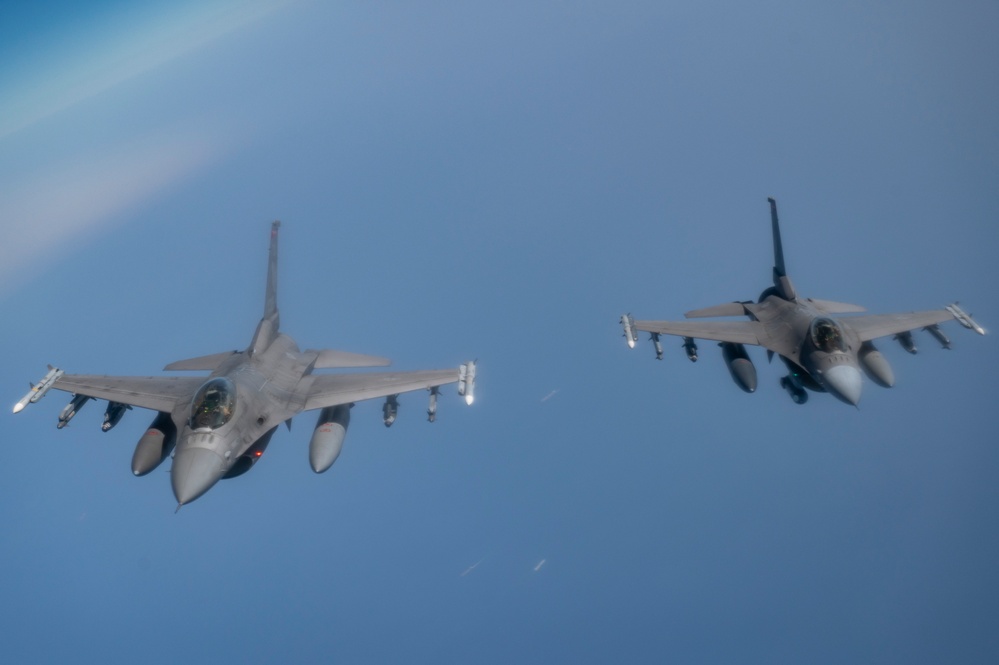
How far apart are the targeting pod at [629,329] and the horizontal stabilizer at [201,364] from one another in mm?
14233

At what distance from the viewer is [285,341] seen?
20.9 meters

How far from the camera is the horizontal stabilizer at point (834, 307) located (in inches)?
Answer: 857

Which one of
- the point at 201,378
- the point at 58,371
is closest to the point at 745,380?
the point at 201,378

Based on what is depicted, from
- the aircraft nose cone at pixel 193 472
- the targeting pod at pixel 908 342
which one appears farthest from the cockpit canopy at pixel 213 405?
the targeting pod at pixel 908 342

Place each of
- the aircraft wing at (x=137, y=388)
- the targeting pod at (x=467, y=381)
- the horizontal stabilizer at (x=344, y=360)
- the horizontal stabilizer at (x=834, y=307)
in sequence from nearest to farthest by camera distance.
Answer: the aircraft wing at (x=137, y=388) → the targeting pod at (x=467, y=381) → the horizontal stabilizer at (x=344, y=360) → the horizontal stabilizer at (x=834, y=307)

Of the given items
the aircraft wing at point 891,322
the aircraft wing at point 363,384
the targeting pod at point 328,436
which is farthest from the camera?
the aircraft wing at point 891,322

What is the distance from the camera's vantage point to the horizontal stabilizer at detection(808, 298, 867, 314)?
2177cm

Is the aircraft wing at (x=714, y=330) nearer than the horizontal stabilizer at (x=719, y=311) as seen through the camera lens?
Yes

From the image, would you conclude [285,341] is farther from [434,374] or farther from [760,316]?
[760,316]

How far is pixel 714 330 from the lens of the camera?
67.1 ft

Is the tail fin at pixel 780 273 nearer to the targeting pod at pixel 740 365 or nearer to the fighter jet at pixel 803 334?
the fighter jet at pixel 803 334

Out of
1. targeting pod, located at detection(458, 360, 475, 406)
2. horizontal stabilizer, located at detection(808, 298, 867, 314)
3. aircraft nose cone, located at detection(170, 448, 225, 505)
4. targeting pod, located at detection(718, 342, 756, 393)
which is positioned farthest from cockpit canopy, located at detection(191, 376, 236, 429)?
horizontal stabilizer, located at detection(808, 298, 867, 314)

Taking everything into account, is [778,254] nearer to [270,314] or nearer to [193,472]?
[270,314]

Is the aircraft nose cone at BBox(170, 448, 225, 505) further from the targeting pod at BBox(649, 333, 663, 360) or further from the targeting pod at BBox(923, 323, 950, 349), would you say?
the targeting pod at BBox(923, 323, 950, 349)
